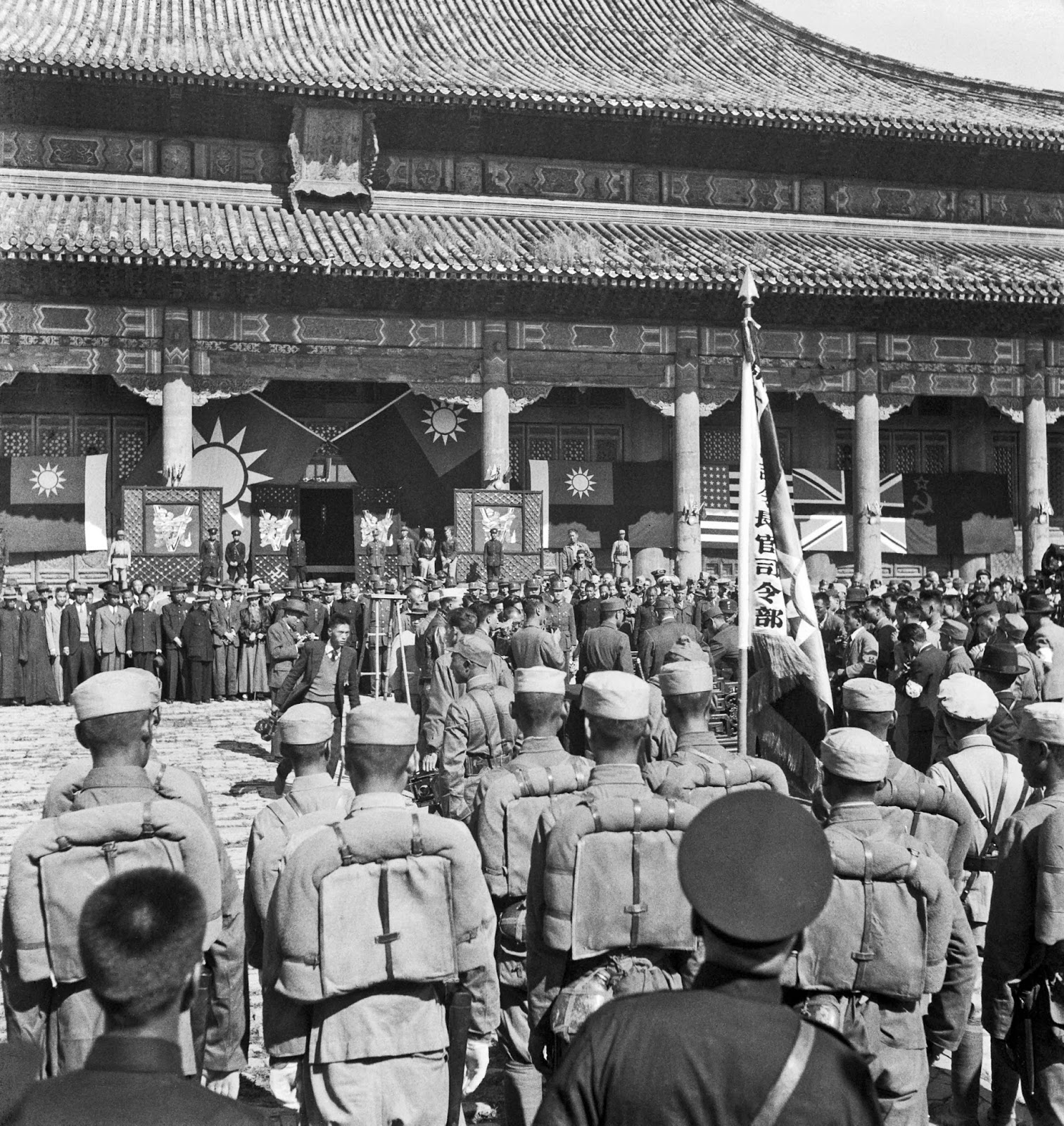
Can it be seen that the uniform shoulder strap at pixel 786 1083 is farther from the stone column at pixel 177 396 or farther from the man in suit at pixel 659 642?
the stone column at pixel 177 396

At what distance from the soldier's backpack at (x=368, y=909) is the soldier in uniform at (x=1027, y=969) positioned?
152cm

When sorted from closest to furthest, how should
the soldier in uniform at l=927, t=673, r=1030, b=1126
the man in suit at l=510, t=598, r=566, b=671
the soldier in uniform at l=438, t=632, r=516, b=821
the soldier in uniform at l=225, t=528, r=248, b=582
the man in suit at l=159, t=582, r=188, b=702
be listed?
the soldier in uniform at l=927, t=673, r=1030, b=1126 → the soldier in uniform at l=438, t=632, r=516, b=821 → the man in suit at l=510, t=598, r=566, b=671 → the man in suit at l=159, t=582, r=188, b=702 → the soldier in uniform at l=225, t=528, r=248, b=582

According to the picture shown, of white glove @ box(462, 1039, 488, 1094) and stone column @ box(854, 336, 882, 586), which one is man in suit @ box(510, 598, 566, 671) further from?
stone column @ box(854, 336, 882, 586)

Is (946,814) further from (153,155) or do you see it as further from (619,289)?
(153,155)

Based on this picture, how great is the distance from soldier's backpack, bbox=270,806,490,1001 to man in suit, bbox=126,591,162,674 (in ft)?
43.8

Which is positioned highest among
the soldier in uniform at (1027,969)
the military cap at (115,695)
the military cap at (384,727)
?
the military cap at (115,695)

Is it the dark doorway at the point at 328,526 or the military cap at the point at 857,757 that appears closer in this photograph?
the military cap at the point at 857,757

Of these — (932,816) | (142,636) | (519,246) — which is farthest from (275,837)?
(519,246)

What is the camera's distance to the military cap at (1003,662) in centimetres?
681

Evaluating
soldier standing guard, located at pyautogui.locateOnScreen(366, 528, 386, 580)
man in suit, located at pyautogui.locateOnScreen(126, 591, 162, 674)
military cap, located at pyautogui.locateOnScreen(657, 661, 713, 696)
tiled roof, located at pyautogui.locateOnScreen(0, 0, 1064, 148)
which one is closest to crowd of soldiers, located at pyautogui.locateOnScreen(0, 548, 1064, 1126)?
military cap, located at pyautogui.locateOnScreen(657, 661, 713, 696)

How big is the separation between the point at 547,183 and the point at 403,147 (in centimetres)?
262

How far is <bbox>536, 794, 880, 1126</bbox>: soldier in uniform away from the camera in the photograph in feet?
6.07

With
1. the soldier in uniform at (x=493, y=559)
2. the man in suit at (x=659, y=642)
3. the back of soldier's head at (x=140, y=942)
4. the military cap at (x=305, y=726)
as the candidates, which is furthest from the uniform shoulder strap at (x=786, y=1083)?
the soldier in uniform at (x=493, y=559)

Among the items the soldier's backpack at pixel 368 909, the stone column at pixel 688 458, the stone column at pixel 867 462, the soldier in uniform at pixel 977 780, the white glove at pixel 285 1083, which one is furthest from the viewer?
the stone column at pixel 867 462
